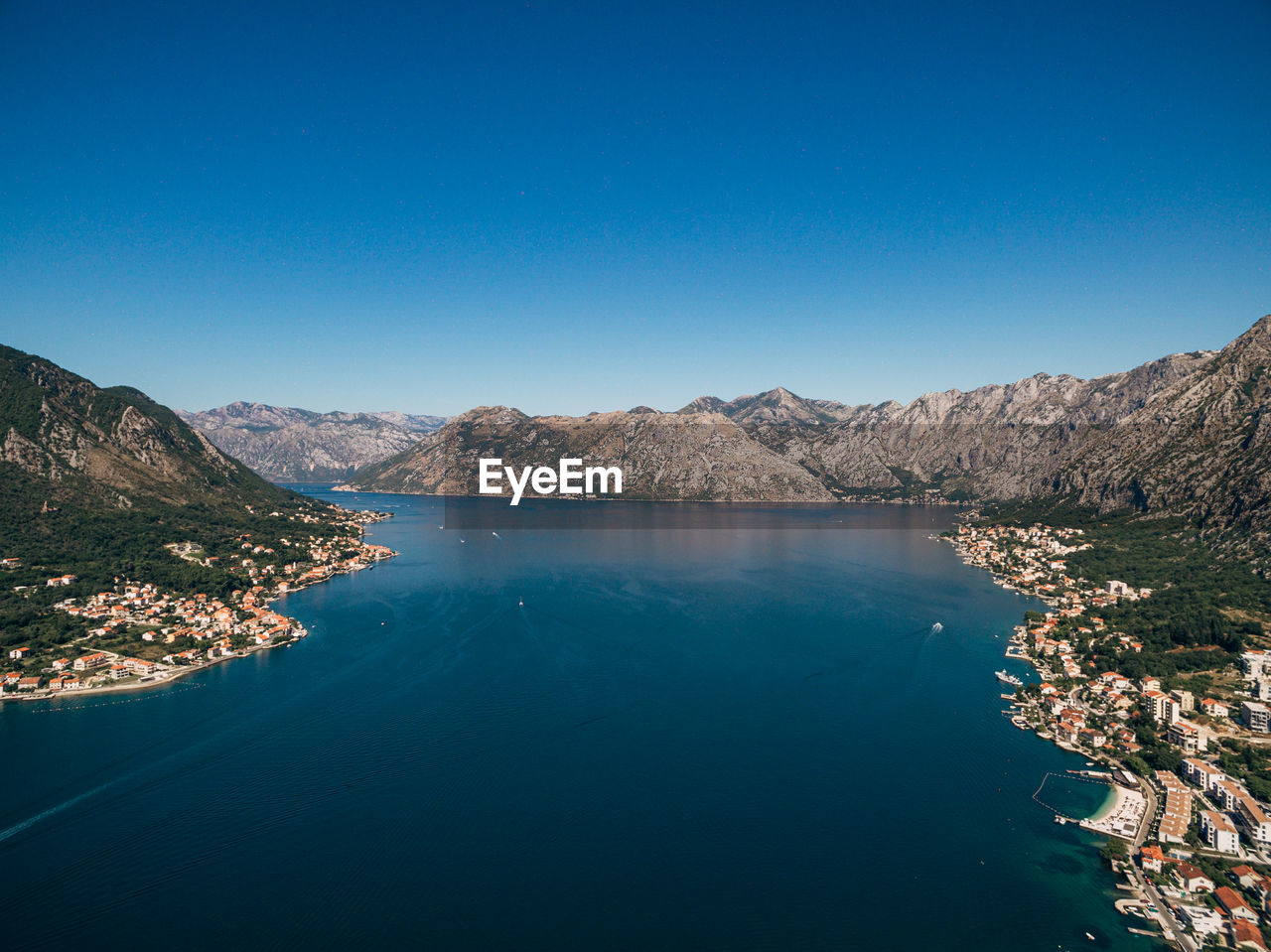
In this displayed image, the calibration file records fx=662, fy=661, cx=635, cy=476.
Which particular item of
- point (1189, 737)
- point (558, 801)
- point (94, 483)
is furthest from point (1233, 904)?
point (94, 483)

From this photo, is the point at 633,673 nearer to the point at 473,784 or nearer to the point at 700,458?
the point at 473,784

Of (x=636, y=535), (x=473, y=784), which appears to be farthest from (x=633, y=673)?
(x=636, y=535)

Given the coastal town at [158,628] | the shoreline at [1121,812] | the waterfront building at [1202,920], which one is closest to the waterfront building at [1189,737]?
the shoreline at [1121,812]

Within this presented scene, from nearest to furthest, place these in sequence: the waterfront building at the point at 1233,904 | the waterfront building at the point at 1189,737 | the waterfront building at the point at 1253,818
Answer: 1. the waterfront building at the point at 1233,904
2. the waterfront building at the point at 1253,818
3. the waterfront building at the point at 1189,737

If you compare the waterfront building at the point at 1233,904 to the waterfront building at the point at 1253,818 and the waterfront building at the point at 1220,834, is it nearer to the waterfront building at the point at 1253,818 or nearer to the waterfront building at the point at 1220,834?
the waterfront building at the point at 1220,834

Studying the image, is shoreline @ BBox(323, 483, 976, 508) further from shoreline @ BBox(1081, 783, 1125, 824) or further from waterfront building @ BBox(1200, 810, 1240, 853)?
waterfront building @ BBox(1200, 810, 1240, 853)

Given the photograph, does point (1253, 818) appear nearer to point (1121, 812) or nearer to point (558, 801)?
point (1121, 812)
